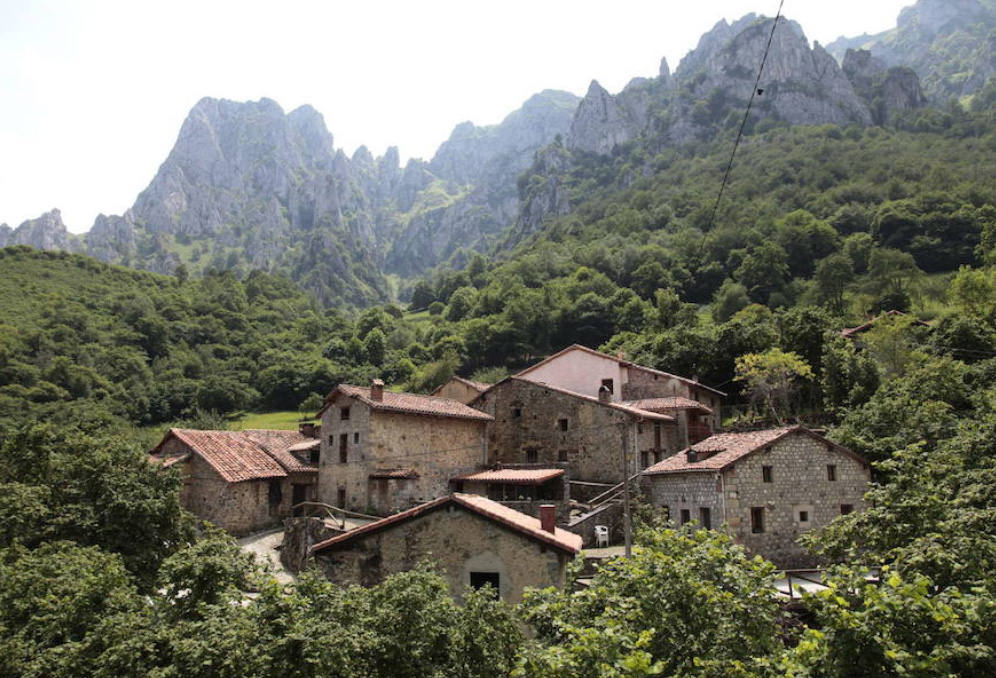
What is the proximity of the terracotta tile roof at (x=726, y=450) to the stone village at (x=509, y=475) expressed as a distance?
0.09m

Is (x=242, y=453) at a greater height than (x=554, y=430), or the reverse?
(x=554, y=430)

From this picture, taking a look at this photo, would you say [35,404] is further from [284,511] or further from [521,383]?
[521,383]

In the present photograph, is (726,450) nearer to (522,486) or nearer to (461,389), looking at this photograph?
(522,486)

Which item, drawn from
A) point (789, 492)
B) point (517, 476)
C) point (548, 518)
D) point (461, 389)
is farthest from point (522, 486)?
point (461, 389)

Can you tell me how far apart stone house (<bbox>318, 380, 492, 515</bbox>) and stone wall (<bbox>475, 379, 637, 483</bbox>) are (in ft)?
8.97

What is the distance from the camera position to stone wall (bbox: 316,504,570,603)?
15750 mm

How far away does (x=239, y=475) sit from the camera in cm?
3200

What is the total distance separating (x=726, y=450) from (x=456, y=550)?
15.8m

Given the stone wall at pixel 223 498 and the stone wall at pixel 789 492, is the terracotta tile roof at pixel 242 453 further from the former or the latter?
the stone wall at pixel 789 492

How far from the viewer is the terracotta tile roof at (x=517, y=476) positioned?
30716 mm

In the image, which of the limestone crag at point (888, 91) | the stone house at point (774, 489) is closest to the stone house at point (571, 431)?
the stone house at point (774, 489)

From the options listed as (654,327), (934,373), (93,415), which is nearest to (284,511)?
(934,373)

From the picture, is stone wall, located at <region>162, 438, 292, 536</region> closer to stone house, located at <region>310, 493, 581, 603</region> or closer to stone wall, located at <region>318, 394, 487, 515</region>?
stone wall, located at <region>318, 394, 487, 515</region>

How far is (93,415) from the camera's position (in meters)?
67.7
